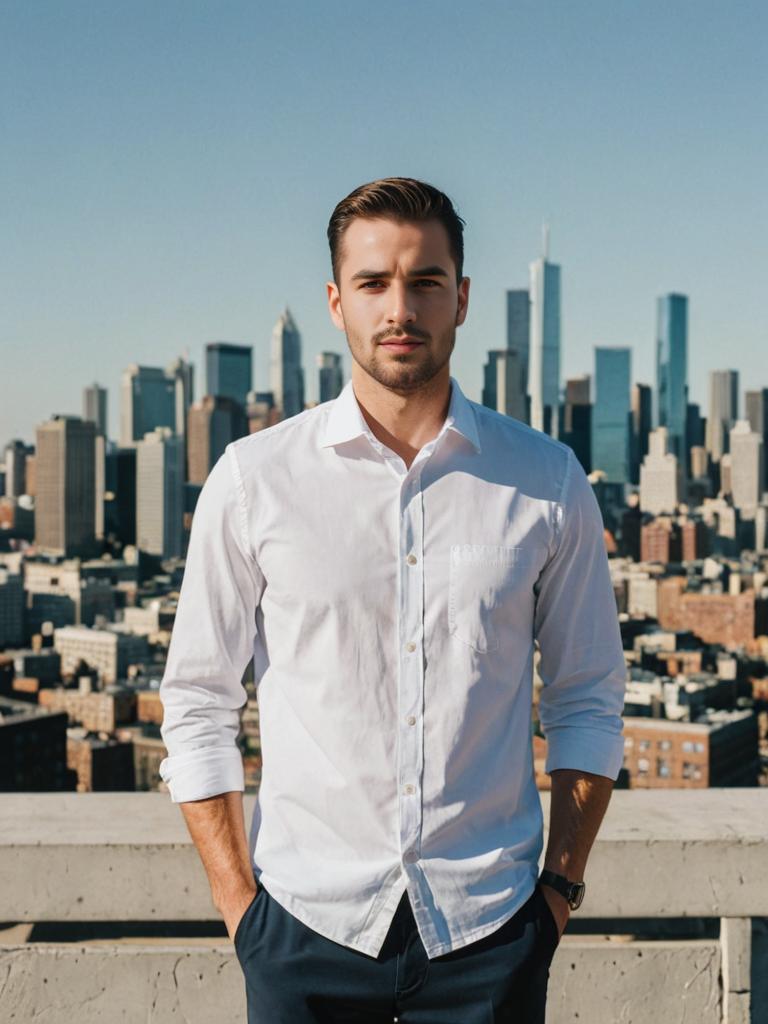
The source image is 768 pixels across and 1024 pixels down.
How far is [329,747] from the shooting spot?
126 centimetres

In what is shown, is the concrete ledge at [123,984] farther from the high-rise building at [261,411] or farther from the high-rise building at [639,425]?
the high-rise building at [639,425]

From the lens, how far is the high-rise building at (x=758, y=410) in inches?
3438

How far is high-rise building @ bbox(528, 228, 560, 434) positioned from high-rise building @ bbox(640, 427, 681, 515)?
20038 millimetres

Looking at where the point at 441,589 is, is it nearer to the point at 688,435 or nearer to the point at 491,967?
the point at 491,967

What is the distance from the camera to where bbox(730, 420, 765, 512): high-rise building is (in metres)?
78.3

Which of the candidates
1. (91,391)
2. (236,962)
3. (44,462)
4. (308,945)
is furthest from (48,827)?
(91,391)

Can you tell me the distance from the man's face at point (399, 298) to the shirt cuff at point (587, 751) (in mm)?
390

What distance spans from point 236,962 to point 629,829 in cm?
51

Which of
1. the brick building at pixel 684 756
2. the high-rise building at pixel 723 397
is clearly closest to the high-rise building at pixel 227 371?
the high-rise building at pixel 723 397

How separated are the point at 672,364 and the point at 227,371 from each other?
3848 cm

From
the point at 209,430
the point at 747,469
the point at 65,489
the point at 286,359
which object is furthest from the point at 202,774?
the point at 286,359

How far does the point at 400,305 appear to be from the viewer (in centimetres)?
130

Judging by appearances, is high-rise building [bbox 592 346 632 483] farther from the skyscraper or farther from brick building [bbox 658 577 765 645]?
brick building [bbox 658 577 765 645]

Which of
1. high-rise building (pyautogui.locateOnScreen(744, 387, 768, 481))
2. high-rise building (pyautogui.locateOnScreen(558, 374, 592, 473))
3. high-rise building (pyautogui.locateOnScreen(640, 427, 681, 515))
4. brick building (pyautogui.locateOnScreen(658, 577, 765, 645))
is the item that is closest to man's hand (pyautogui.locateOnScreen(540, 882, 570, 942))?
brick building (pyautogui.locateOnScreen(658, 577, 765, 645))
